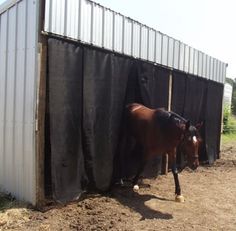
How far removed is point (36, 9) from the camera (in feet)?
19.0

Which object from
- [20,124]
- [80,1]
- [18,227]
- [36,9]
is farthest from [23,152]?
[80,1]

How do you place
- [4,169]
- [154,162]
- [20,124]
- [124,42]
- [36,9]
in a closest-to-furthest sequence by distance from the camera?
[36,9] → [20,124] → [4,169] → [124,42] → [154,162]

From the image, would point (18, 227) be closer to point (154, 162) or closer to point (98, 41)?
point (98, 41)

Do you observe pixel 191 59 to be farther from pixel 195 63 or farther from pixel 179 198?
pixel 179 198

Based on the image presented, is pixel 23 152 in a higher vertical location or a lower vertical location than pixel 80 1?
lower

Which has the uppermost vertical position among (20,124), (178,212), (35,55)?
(35,55)

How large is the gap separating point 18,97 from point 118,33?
7.26ft

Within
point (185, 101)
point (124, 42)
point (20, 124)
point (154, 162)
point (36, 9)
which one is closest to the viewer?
point (36, 9)

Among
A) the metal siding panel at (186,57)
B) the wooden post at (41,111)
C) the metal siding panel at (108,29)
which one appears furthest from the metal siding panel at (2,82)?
the metal siding panel at (186,57)

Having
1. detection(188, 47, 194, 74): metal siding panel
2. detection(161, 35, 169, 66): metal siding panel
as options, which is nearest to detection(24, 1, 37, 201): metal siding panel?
detection(161, 35, 169, 66): metal siding panel

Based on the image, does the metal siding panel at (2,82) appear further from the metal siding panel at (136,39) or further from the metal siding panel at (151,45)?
the metal siding panel at (151,45)

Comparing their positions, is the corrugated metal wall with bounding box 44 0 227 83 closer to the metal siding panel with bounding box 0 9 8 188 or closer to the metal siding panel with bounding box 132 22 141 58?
the metal siding panel with bounding box 132 22 141 58

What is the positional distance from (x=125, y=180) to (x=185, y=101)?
349 centimetres

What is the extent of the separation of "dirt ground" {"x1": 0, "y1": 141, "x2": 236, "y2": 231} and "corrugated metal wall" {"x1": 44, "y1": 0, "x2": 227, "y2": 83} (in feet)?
8.35
